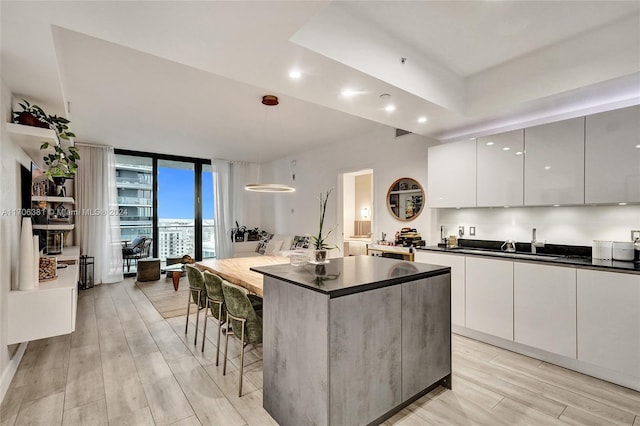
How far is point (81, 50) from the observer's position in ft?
8.75

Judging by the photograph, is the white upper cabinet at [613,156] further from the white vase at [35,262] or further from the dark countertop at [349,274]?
the white vase at [35,262]

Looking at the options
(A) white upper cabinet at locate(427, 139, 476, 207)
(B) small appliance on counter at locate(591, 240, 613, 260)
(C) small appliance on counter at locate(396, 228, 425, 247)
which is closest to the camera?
(B) small appliance on counter at locate(591, 240, 613, 260)

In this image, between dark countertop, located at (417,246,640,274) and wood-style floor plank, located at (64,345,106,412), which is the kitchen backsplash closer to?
dark countertop, located at (417,246,640,274)

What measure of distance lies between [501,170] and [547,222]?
0.73 metres

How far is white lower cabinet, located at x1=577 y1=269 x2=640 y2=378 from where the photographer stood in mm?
2322

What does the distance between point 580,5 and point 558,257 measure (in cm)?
212

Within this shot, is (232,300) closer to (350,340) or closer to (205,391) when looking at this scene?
(205,391)

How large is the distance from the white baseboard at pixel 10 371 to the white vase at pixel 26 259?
67 cm

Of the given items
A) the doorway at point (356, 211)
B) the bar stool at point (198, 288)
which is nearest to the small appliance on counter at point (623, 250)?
the doorway at point (356, 211)

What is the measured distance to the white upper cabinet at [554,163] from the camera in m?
2.75

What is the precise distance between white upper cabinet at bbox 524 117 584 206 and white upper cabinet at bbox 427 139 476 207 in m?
0.56

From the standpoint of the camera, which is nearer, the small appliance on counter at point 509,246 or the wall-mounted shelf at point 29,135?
the wall-mounted shelf at point 29,135

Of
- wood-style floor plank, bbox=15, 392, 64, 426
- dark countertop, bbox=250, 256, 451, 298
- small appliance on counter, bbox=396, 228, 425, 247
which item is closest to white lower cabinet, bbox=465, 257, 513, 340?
small appliance on counter, bbox=396, 228, 425, 247

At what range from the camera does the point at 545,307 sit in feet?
9.05
